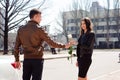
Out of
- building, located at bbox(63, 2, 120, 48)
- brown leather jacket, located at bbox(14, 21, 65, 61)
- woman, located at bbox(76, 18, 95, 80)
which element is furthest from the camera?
building, located at bbox(63, 2, 120, 48)

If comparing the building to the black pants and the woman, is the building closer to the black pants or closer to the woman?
the woman

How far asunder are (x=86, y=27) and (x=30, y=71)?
6.69 feet

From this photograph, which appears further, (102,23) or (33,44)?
(102,23)

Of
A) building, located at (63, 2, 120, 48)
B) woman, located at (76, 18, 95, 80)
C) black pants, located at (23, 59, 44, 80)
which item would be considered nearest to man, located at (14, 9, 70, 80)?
black pants, located at (23, 59, 44, 80)

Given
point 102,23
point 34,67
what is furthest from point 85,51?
point 102,23

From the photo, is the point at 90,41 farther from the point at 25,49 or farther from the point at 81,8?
the point at 81,8

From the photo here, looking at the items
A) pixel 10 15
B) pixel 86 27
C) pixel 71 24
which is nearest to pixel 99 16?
pixel 71 24

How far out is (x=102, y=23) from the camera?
113 meters

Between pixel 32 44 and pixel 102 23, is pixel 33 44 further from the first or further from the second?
pixel 102 23

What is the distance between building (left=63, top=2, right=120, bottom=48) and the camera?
3737 inches

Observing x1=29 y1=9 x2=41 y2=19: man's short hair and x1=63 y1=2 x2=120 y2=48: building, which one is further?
x1=63 y1=2 x2=120 y2=48: building

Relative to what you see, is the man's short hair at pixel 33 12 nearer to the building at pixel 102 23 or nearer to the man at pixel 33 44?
the man at pixel 33 44

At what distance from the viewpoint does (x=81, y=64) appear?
803 cm

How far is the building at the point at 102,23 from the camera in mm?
94931
